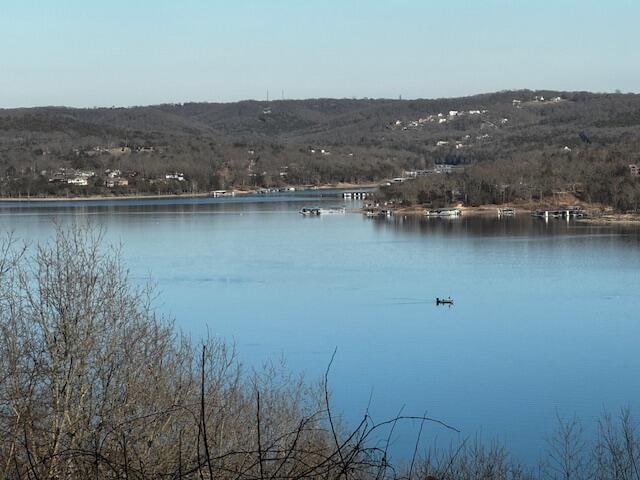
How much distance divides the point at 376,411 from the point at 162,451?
4.09 m

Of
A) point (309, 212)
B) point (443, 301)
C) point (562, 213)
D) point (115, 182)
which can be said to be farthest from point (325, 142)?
point (443, 301)

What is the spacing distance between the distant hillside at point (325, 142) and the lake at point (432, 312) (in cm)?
1060

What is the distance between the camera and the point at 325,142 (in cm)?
7306

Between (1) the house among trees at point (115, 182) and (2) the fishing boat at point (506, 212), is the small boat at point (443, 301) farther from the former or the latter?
(1) the house among trees at point (115, 182)

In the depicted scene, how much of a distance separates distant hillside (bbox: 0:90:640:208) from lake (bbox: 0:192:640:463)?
34.8ft

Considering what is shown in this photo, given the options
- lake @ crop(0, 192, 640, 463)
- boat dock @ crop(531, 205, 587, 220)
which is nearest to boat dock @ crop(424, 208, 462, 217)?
boat dock @ crop(531, 205, 587, 220)

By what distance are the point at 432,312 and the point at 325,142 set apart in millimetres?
61978

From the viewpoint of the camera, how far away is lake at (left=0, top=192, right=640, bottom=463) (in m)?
7.49

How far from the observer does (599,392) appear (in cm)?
770

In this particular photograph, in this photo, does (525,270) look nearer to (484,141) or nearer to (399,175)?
(399,175)

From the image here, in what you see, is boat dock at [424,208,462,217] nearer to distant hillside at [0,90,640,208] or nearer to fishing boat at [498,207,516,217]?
fishing boat at [498,207,516,217]

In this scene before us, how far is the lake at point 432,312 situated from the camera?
7492mm

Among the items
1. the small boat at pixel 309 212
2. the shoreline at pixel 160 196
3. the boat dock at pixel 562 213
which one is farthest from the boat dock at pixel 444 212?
the shoreline at pixel 160 196

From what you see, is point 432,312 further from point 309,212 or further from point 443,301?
point 309,212
